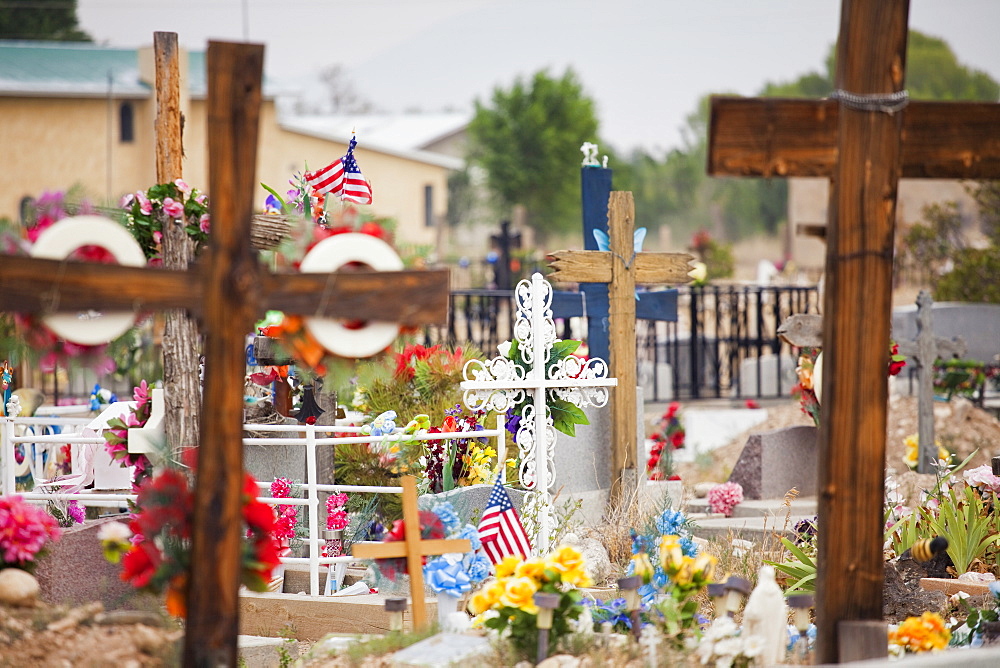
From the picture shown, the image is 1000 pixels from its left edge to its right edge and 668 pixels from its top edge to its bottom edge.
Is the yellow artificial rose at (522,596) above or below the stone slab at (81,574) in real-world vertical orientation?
above

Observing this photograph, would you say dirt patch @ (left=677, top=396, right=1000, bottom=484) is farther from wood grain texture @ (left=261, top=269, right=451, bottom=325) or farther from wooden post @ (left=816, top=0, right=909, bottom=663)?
wood grain texture @ (left=261, top=269, right=451, bottom=325)

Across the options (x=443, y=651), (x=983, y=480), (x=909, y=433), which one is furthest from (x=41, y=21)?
(x=443, y=651)

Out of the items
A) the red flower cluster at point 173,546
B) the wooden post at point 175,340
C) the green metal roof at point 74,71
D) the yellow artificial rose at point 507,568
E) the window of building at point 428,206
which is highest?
the green metal roof at point 74,71

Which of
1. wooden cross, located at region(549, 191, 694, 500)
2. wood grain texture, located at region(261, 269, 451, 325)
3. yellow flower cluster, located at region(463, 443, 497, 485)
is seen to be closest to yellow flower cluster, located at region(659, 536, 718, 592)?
wood grain texture, located at region(261, 269, 451, 325)

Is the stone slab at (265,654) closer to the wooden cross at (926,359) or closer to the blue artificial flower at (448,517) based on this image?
the blue artificial flower at (448,517)

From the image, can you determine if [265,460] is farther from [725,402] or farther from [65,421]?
[725,402]

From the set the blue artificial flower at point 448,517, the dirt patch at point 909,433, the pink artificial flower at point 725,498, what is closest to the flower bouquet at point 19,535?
the blue artificial flower at point 448,517

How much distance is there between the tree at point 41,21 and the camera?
39.5 metres

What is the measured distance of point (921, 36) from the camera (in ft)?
191

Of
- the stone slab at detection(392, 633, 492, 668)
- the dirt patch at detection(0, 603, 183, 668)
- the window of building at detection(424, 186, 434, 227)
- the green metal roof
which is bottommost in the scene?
the stone slab at detection(392, 633, 492, 668)

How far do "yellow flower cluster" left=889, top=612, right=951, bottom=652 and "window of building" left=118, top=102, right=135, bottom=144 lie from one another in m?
25.7

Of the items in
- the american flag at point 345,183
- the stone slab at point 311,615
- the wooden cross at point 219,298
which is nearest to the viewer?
the wooden cross at point 219,298

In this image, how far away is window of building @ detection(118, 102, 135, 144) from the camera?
2642 centimetres

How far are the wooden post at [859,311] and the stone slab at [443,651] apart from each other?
1366 millimetres
